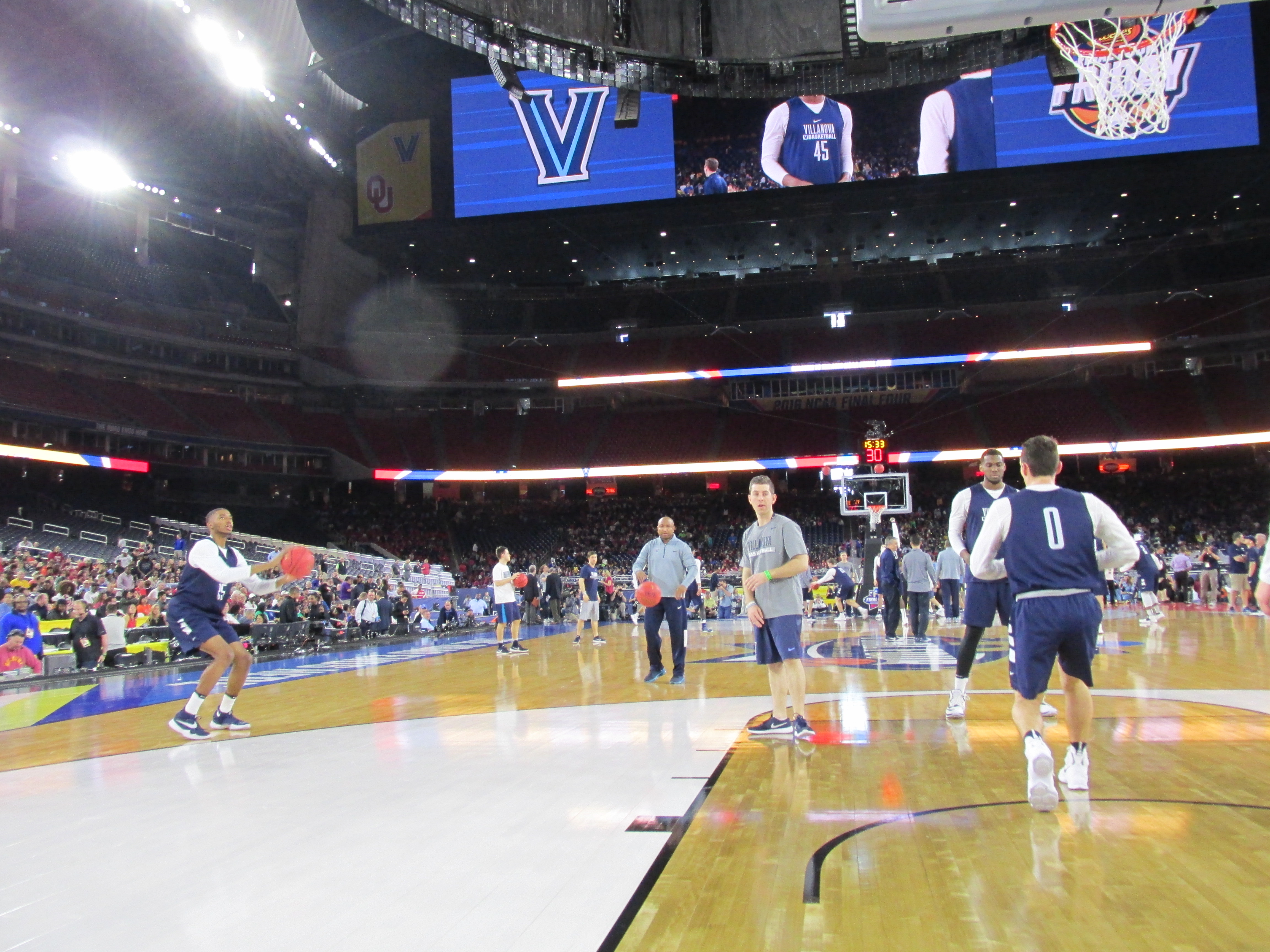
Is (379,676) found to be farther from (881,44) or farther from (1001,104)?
(1001,104)

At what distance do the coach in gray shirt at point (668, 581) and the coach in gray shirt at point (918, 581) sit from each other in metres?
4.97

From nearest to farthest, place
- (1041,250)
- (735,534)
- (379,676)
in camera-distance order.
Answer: (379,676) → (1041,250) → (735,534)

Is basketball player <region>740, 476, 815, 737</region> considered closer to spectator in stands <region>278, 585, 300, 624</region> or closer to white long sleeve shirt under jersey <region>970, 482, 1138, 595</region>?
white long sleeve shirt under jersey <region>970, 482, 1138, 595</region>

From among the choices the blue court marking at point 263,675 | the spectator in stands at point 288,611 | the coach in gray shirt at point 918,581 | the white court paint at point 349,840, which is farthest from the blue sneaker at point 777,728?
the spectator in stands at point 288,611

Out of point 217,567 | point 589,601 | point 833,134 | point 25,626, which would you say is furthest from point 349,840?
point 833,134

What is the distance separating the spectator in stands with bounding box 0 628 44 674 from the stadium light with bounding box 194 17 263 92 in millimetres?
15843

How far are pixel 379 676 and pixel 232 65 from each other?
18.8 meters

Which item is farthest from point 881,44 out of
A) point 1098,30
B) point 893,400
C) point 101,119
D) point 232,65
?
point 893,400

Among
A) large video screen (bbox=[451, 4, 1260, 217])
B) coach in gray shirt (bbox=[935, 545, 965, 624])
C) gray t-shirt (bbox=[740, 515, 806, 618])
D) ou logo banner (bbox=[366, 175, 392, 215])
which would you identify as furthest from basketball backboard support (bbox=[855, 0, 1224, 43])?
ou logo banner (bbox=[366, 175, 392, 215])

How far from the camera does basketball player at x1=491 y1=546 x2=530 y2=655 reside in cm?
1460

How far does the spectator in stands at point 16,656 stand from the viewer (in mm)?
11930

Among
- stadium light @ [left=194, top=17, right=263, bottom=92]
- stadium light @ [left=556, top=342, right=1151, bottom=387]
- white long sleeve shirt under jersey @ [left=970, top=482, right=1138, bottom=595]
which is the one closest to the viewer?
white long sleeve shirt under jersey @ [left=970, top=482, right=1138, bottom=595]

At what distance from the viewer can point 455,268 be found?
35344mm

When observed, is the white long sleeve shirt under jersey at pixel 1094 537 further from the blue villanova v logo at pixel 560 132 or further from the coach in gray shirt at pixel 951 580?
the blue villanova v logo at pixel 560 132
